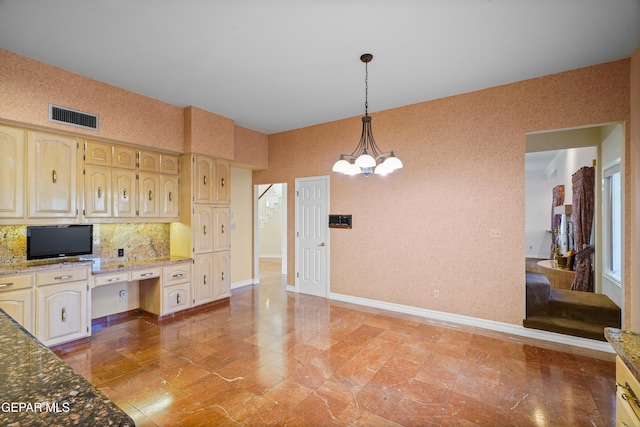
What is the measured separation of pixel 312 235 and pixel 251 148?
214 centimetres

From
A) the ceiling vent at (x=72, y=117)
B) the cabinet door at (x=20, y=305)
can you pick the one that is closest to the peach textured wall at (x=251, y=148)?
the ceiling vent at (x=72, y=117)

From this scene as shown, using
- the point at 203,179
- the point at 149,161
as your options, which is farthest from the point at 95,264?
the point at 203,179

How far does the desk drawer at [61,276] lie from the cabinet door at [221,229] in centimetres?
183

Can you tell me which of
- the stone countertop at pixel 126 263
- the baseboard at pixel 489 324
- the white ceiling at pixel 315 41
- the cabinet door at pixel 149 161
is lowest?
the baseboard at pixel 489 324

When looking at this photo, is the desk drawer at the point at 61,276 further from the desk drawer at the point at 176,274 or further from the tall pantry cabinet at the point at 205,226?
the tall pantry cabinet at the point at 205,226

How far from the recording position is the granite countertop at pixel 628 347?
3.78ft

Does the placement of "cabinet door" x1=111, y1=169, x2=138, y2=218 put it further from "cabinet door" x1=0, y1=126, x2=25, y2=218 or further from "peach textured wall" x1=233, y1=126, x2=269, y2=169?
"peach textured wall" x1=233, y1=126, x2=269, y2=169

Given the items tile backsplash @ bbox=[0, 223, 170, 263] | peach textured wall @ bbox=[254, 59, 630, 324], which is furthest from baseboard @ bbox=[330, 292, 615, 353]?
tile backsplash @ bbox=[0, 223, 170, 263]

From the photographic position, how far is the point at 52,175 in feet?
11.1

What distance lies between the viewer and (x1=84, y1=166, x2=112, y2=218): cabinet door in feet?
12.1

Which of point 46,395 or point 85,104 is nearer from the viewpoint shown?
point 46,395

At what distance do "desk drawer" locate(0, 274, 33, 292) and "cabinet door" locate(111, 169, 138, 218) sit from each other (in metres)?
1.16

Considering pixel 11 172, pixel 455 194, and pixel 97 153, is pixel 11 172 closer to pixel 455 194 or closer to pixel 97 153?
pixel 97 153

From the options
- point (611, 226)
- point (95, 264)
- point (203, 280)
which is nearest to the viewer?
point (95, 264)
